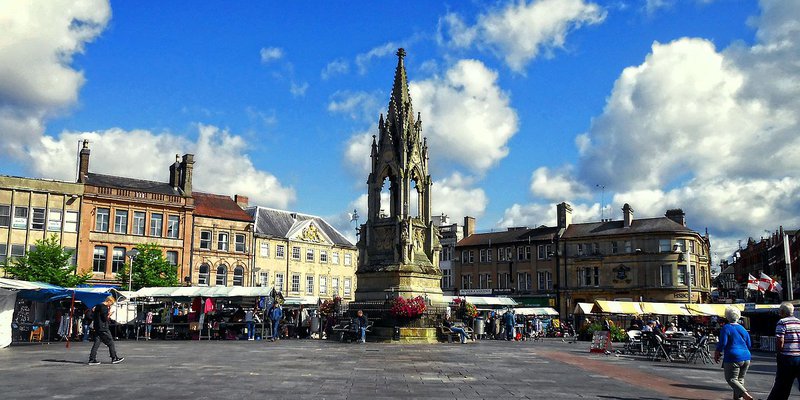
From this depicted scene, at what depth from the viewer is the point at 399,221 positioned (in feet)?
98.2

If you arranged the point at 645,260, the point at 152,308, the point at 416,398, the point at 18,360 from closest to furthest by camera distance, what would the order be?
the point at 416,398
the point at 18,360
the point at 152,308
the point at 645,260

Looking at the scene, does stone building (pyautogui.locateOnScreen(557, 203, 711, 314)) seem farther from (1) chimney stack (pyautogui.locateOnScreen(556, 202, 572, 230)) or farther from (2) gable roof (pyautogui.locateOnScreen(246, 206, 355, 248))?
(2) gable roof (pyautogui.locateOnScreen(246, 206, 355, 248))

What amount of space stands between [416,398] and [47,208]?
161 ft

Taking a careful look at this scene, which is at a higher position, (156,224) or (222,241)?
(156,224)

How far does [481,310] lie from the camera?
185 ft

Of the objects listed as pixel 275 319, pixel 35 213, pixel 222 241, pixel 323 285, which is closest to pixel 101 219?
pixel 35 213

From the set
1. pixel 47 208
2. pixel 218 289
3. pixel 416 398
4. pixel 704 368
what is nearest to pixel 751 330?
pixel 704 368

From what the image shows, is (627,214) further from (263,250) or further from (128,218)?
(128,218)

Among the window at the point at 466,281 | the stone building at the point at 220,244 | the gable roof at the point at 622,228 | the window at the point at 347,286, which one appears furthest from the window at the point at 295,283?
the gable roof at the point at 622,228

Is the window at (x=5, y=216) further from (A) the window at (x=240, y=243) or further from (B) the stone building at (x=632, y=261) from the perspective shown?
(B) the stone building at (x=632, y=261)

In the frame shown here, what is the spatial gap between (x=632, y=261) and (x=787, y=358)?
63572 millimetres

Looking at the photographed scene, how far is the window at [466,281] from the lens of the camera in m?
81.8

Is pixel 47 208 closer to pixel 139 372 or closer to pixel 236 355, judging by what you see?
pixel 236 355

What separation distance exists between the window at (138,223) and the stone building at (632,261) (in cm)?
4320
